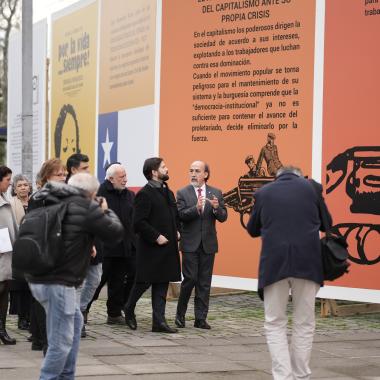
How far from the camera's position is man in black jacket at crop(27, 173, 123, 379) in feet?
20.4

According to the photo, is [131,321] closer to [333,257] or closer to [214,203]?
[214,203]

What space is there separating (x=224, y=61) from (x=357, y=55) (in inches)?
82.1

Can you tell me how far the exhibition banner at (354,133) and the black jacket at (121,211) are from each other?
101 inches

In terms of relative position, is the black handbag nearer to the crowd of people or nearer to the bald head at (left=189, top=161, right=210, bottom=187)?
the crowd of people

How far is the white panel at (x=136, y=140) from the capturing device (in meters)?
14.3

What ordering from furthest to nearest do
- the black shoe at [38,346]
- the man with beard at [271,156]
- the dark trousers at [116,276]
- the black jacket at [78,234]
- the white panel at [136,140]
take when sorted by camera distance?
the white panel at [136,140], the man with beard at [271,156], the dark trousers at [116,276], the black shoe at [38,346], the black jacket at [78,234]

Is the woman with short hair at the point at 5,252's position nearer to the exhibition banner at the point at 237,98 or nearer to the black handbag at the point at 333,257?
the black handbag at the point at 333,257

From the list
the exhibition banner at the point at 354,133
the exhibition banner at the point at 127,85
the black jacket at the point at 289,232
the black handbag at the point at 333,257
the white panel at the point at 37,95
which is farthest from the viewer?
the white panel at the point at 37,95

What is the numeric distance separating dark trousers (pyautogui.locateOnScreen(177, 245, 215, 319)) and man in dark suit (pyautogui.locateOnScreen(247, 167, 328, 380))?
11.6 feet

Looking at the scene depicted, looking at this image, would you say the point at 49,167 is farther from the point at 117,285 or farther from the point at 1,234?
the point at 117,285

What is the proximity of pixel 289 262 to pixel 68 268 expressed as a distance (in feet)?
5.41

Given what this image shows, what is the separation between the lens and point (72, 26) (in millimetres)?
17562

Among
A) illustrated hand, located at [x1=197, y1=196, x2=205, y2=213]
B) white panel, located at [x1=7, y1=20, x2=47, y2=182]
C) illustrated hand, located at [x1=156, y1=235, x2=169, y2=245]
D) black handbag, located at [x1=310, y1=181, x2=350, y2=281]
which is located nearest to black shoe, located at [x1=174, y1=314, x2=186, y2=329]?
illustrated hand, located at [x1=156, y1=235, x2=169, y2=245]

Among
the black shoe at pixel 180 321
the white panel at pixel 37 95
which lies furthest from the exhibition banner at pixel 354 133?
the white panel at pixel 37 95
